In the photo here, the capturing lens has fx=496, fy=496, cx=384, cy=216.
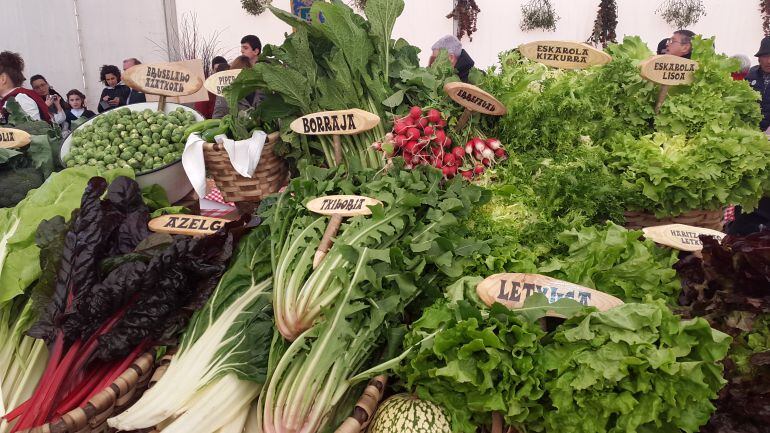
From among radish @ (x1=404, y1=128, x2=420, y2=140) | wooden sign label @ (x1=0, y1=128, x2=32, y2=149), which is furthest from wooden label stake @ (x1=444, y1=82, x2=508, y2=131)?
wooden sign label @ (x1=0, y1=128, x2=32, y2=149)

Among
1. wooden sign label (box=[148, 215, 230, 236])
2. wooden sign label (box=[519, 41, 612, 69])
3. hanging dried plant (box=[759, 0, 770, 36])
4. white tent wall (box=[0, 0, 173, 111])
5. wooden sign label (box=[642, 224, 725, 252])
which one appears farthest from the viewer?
hanging dried plant (box=[759, 0, 770, 36])

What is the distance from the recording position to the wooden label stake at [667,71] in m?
2.43

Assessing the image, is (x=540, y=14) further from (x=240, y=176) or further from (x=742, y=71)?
(x=240, y=176)

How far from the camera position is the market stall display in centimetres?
133

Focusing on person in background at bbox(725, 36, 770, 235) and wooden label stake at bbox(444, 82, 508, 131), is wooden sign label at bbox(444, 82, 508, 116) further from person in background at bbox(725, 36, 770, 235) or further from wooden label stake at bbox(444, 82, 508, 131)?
person in background at bbox(725, 36, 770, 235)

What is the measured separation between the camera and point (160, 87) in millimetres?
2873

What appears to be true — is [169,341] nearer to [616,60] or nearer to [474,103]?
[474,103]

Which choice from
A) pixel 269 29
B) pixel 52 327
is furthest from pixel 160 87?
pixel 269 29

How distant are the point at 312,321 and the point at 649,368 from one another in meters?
0.98

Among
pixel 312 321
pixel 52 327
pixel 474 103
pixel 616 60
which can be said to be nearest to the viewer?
pixel 312 321

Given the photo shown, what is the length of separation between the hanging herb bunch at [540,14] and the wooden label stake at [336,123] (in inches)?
331

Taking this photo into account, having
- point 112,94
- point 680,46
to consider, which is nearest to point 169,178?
point 112,94

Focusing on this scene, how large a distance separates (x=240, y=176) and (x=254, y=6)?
335 inches

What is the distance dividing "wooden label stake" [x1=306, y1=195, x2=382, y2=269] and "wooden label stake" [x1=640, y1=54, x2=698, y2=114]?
5.12ft
